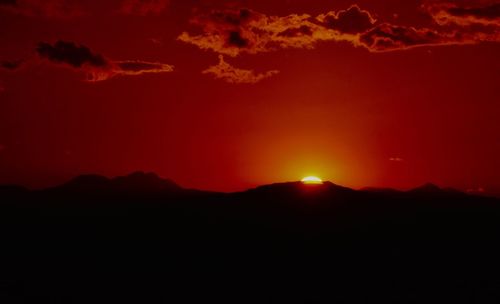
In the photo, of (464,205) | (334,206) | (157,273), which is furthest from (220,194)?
(157,273)

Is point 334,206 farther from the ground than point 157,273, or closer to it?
farther from the ground

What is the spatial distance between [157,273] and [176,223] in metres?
44.2

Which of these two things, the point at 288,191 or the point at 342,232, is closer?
the point at 342,232

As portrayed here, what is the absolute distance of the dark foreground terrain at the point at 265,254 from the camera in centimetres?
8312

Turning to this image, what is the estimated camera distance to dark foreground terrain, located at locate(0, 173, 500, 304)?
273ft

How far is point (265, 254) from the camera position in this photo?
109188 millimetres

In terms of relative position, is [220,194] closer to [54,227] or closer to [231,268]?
[54,227]

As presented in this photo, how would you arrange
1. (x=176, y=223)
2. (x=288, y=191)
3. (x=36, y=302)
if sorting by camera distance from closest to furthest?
(x=36, y=302), (x=176, y=223), (x=288, y=191)

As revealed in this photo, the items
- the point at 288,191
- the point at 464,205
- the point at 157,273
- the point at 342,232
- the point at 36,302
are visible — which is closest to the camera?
the point at 36,302

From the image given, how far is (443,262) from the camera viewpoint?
9956 centimetres

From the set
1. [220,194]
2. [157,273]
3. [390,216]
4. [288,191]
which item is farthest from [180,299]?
[220,194]

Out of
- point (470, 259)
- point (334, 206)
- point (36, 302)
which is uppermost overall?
point (334, 206)

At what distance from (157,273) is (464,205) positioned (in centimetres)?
12708

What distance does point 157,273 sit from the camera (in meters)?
95.1
